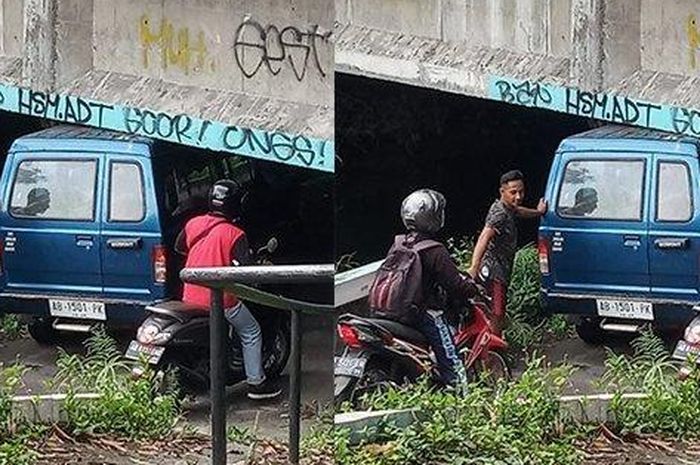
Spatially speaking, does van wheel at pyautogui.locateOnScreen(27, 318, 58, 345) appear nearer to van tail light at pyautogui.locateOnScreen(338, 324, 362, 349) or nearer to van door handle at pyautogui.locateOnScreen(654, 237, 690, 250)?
van tail light at pyautogui.locateOnScreen(338, 324, 362, 349)

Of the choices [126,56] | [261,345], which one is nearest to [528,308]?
[261,345]

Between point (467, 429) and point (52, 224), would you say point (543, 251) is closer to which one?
point (467, 429)

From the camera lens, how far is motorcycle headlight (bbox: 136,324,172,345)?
5.02 meters

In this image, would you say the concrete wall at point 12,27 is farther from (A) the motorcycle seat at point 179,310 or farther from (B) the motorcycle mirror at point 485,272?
(B) the motorcycle mirror at point 485,272

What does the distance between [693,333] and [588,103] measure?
39.8 inches

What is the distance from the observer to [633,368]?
16.7ft

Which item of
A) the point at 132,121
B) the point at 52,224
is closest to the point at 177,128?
the point at 132,121

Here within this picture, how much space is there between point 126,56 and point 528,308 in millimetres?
1890

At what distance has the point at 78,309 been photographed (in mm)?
5121

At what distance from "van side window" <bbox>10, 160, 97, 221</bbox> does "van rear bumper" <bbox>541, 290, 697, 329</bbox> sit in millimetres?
1874

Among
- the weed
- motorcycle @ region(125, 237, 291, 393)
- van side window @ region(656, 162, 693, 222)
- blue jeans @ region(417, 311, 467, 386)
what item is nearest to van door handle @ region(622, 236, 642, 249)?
van side window @ region(656, 162, 693, 222)

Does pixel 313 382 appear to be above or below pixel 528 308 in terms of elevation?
below

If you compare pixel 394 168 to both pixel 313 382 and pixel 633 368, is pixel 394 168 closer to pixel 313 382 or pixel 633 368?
pixel 313 382

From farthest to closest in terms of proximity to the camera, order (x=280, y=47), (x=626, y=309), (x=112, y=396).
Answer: (x=112, y=396) → (x=626, y=309) → (x=280, y=47)
